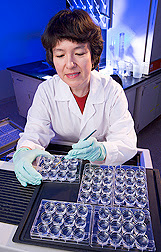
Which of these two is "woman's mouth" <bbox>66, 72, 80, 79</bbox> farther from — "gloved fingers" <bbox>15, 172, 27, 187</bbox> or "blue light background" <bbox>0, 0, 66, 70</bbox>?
"blue light background" <bbox>0, 0, 66, 70</bbox>

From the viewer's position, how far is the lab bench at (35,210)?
2.40ft

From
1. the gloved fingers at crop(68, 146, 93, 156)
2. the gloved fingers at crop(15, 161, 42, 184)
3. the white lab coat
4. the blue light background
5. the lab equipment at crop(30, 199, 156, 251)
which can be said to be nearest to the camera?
the lab equipment at crop(30, 199, 156, 251)

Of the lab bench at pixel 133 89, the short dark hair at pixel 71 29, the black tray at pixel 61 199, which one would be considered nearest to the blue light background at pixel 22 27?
the lab bench at pixel 133 89

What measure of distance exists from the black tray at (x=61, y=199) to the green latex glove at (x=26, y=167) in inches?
1.9

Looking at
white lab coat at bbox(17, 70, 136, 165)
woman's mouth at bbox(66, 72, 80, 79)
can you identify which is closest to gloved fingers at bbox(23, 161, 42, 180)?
white lab coat at bbox(17, 70, 136, 165)

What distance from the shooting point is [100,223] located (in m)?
0.77

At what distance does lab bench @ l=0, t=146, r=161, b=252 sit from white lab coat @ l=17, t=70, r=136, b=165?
1.11 ft

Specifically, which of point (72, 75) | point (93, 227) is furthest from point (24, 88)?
point (93, 227)

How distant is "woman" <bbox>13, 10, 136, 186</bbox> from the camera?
117cm

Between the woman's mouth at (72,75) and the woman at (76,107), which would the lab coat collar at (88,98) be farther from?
the woman's mouth at (72,75)

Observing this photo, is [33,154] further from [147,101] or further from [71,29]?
[147,101]

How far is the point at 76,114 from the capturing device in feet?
4.91

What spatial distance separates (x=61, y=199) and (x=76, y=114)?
716mm

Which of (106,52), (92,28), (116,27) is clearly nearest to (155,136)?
(106,52)
